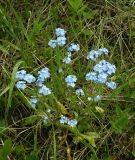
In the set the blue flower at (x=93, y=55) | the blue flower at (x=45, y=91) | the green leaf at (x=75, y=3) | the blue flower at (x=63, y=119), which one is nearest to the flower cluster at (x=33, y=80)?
the blue flower at (x=45, y=91)

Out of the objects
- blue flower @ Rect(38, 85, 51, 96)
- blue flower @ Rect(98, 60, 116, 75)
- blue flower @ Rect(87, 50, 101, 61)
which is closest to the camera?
blue flower @ Rect(38, 85, 51, 96)

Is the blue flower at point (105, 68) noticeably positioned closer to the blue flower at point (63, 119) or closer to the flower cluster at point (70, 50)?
the flower cluster at point (70, 50)

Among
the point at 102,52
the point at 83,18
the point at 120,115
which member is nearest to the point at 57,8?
the point at 83,18

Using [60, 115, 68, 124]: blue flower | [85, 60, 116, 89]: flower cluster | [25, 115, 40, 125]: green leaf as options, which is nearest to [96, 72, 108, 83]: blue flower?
[85, 60, 116, 89]: flower cluster

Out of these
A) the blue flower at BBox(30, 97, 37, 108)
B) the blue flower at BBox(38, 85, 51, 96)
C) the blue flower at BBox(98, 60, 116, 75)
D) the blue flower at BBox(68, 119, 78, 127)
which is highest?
the blue flower at BBox(98, 60, 116, 75)

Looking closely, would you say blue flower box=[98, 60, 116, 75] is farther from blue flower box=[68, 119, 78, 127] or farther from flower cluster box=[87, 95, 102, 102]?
blue flower box=[68, 119, 78, 127]

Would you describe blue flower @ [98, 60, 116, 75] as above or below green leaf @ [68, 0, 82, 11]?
below

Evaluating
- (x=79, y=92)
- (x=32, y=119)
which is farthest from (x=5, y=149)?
(x=79, y=92)

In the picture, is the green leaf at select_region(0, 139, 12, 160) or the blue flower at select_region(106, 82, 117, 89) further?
the blue flower at select_region(106, 82, 117, 89)

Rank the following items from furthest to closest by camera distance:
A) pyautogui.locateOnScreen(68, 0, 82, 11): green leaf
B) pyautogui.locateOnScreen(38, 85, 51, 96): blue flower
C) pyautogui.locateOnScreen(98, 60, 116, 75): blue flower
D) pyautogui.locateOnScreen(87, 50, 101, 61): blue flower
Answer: pyautogui.locateOnScreen(68, 0, 82, 11): green leaf
pyautogui.locateOnScreen(87, 50, 101, 61): blue flower
pyautogui.locateOnScreen(98, 60, 116, 75): blue flower
pyautogui.locateOnScreen(38, 85, 51, 96): blue flower

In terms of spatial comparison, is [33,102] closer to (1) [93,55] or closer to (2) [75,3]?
(1) [93,55]
